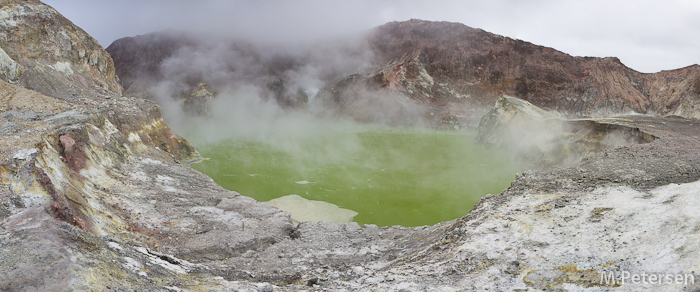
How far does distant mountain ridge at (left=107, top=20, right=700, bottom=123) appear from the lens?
54031 millimetres

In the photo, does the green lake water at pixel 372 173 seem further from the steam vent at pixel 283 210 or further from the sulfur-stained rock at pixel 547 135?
the sulfur-stained rock at pixel 547 135

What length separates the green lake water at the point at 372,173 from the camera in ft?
56.5

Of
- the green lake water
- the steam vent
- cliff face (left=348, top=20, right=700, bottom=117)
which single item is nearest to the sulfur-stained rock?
the steam vent

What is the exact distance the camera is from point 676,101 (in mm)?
47531

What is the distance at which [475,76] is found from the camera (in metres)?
62.1

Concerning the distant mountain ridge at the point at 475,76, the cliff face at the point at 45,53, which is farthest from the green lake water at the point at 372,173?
the distant mountain ridge at the point at 475,76

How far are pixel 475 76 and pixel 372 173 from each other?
44.8 m

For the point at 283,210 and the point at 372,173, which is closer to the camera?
the point at 283,210

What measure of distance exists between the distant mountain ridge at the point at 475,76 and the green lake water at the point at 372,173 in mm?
19085

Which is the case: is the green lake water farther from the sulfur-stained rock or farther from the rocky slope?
the rocky slope

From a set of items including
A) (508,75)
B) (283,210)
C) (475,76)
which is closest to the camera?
(283,210)

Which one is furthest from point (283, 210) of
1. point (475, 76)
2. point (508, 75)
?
point (508, 75)

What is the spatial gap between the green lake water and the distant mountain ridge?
19.1 metres

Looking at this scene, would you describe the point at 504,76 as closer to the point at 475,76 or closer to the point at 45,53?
the point at 475,76
